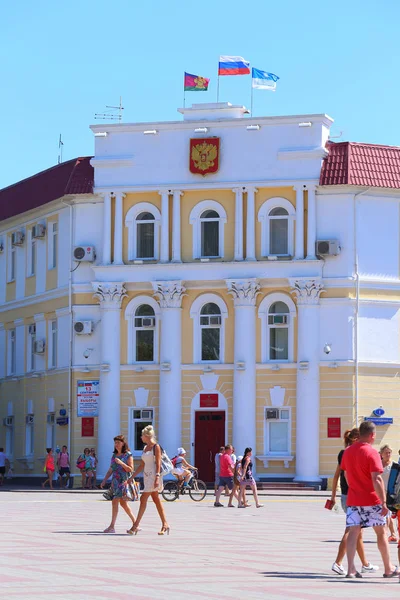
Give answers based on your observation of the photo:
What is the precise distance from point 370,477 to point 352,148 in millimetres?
32319

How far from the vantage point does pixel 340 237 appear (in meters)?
47.3

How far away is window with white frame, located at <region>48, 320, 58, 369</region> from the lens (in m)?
52.1

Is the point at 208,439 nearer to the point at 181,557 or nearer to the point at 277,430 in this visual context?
the point at 277,430

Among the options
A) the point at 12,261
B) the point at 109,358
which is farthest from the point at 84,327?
the point at 12,261

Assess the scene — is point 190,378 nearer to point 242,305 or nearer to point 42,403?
point 242,305

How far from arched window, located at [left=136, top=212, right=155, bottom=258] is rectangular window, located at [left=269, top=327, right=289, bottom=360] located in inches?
207

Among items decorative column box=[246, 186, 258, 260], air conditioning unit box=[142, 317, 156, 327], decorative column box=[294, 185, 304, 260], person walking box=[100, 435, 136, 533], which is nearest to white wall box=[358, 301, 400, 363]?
decorative column box=[294, 185, 304, 260]

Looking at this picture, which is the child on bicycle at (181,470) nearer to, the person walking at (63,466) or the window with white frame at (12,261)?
the person walking at (63,466)

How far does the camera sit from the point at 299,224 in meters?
47.5

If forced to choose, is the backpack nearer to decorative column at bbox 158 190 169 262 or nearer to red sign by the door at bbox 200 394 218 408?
red sign by the door at bbox 200 394 218 408

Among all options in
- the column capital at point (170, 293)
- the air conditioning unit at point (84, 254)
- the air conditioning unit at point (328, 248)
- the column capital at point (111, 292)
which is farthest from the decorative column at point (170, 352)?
the air conditioning unit at point (328, 248)

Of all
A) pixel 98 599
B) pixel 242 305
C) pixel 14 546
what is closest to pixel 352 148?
pixel 242 305

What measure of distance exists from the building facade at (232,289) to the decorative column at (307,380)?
1.7 inches

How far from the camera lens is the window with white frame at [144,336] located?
162 feet
